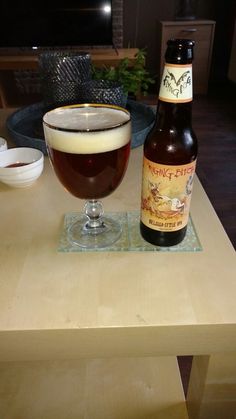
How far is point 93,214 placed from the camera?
1.84ft

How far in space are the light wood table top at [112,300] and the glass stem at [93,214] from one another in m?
0.07

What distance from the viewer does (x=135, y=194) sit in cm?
65

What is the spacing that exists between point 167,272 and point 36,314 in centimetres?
19

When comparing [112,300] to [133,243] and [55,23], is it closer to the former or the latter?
[133,243]

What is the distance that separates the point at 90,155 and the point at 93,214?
5.7 inches

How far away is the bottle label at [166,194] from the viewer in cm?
44

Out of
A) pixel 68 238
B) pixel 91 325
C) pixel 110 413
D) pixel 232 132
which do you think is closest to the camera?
pixel 91 325

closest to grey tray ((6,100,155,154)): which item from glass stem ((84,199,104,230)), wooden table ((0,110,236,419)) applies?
wooden table ((0,110,236,419))

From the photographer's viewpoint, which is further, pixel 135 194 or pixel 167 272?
pixel 135 194

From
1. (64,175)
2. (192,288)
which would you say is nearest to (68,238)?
(64,175)

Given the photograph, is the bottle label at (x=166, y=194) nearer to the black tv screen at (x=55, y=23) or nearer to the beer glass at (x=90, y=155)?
the beer glass at (x=90, y=155)

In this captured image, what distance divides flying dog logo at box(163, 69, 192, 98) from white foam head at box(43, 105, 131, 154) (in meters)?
0.08

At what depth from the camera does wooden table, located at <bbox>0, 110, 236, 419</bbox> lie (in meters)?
0.39

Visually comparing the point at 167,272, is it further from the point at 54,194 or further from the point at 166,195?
the point at 54,194
